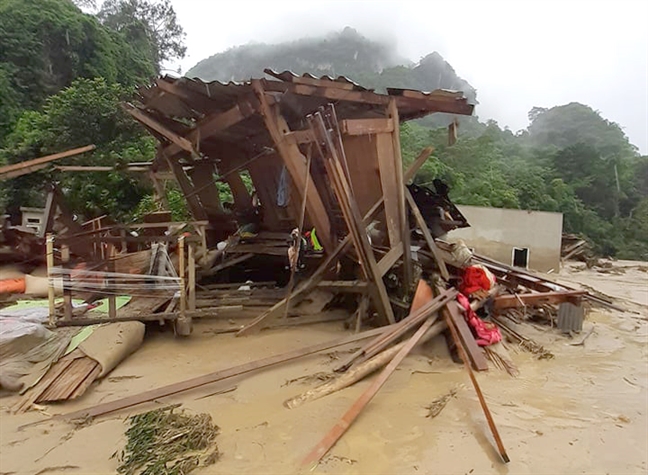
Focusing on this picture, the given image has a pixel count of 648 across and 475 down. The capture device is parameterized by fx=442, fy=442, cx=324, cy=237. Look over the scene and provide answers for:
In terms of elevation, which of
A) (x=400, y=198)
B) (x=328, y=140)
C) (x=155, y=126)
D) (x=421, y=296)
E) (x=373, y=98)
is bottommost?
(x=421, y=296)

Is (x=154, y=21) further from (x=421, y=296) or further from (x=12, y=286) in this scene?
(x=421, y=296)

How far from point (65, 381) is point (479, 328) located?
15.0ft

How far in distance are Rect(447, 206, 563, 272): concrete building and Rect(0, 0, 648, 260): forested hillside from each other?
320 inches

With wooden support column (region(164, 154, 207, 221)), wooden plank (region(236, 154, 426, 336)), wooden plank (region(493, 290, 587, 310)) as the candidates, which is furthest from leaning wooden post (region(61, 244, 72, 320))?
wooden plank (region(493, 290, 587, 310))

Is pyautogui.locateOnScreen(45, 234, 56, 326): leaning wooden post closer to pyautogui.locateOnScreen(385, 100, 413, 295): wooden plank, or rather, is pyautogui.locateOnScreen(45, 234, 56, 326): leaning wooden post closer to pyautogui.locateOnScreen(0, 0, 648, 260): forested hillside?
pyautogui.locateOnScreen(0, 0, 648, 260): forested hillside

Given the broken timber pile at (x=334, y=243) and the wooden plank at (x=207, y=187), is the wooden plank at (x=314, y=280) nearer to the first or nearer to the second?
the broken timber pile at (x=334, y=243)

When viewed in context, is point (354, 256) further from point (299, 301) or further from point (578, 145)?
point (578, 145)

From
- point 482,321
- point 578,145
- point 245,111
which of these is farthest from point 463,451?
point 578,145

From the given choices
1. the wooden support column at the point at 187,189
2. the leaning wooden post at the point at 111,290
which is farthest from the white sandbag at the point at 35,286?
the wooden support column at the point at 187,189

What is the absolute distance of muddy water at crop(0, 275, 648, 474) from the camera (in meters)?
3.20

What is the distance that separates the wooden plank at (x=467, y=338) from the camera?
4.95m

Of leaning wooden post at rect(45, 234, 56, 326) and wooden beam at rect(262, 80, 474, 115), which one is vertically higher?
wooden beam at rect(262, 80, 474, 115)

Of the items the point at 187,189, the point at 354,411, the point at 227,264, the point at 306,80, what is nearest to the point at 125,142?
the point at 187,189

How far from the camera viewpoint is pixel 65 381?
4.11 meters
